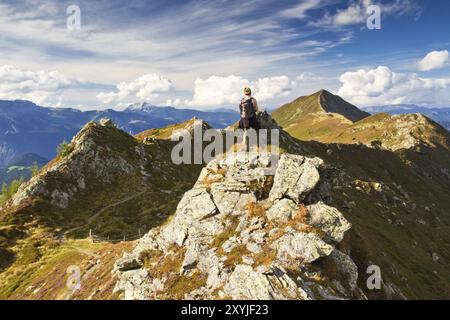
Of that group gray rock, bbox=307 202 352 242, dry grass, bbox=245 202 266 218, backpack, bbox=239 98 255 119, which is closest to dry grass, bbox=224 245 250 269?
dry grass, bbox=245 202 266 218

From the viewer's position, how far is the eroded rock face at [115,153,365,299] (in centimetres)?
2611

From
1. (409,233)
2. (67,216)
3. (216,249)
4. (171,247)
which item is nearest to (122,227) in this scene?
(67,216)

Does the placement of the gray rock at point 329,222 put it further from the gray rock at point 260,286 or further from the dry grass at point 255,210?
the gray rock at point 260,286

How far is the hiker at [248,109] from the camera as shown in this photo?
3650cm

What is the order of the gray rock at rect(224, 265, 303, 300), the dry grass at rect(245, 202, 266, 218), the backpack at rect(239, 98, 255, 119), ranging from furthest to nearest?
the backpack at rect(239, 98, 255, 119), the dry grass at rect(245, 202, 266, 218), the gray rock at rect(224, 265, 303, 300)

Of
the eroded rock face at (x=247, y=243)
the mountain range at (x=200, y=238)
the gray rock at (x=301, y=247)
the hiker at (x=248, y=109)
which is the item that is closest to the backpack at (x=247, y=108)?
the hiker at (x=248, y=109)

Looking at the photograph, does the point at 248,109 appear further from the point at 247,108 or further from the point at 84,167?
the point at 84,167

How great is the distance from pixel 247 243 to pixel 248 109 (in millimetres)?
13897

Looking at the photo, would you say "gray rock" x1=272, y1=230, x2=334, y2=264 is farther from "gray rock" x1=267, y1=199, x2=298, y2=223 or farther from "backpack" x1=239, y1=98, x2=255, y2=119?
"backpack" x1=239, y1=98, x2=255, y2=119

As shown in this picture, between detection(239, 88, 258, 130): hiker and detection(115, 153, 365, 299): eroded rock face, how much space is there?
3.53 m

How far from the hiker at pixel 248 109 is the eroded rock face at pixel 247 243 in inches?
139

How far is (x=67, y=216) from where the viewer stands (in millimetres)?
86812

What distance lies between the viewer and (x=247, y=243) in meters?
30.1

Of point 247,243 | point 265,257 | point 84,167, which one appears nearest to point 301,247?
point 265,257
